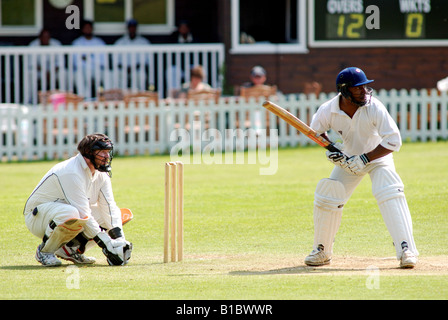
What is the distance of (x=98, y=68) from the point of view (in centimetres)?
1784

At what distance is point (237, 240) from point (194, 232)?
0.69 meters

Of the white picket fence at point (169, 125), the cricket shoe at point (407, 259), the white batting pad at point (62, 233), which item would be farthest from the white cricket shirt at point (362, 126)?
the white picket fence at point (169, 125)

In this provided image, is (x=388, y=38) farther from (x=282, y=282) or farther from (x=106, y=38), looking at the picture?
(x=282, y=282)

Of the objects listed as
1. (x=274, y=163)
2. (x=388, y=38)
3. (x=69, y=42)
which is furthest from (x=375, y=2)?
(x=69, y=42)

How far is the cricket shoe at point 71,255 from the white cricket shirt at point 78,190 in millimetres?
375

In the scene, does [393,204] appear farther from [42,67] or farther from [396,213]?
[42,67]

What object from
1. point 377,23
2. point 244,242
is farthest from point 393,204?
point 377,23

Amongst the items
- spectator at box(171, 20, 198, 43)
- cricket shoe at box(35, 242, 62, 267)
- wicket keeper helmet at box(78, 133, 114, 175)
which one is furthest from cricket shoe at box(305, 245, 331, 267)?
spectator at box(171, 20, 198, 43)

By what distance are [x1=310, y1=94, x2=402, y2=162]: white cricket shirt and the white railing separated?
10.0 m

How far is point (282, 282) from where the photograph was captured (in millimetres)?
6629

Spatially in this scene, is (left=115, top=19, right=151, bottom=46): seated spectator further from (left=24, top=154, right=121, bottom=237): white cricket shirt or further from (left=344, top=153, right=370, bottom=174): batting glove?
(left=344, top=153, right=370, bottom=174): batting glove

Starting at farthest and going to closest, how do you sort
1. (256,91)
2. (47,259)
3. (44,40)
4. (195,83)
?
(44,40)
(256,91)
(195,83)
(47,259)

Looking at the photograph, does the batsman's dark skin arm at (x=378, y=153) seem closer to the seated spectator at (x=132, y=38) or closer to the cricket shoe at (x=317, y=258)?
the cricket shoe at (x=317, y=258)

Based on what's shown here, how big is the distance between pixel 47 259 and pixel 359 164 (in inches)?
118
